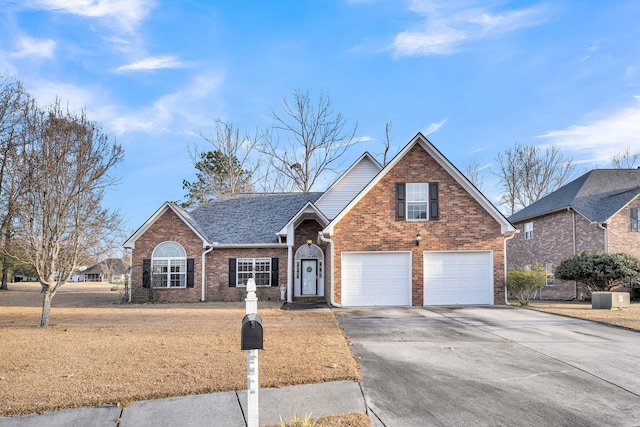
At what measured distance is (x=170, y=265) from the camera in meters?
20.3

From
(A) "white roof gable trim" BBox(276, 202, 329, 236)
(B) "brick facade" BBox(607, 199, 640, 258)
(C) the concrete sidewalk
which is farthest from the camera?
(B) "brick facade" BBox(607, 199, 640, 258)

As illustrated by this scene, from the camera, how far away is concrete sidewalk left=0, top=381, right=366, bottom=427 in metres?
4.78

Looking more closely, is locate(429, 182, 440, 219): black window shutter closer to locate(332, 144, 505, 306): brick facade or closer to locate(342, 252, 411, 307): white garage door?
locate(332, 144, 505, 306): brick facade

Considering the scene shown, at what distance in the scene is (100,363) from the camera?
718 centimetres

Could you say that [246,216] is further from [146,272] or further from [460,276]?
[460,276]

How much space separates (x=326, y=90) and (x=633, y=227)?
21.7 m

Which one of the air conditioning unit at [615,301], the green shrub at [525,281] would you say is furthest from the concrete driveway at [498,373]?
the air conditioning unit at [615,301]

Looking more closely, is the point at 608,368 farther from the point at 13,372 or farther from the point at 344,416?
the point at 13,372

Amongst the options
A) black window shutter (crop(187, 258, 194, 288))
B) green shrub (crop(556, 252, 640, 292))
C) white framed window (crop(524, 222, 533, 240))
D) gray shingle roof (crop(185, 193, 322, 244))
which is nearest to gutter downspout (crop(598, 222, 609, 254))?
green shrub (crop(556, 252, 640, 292))

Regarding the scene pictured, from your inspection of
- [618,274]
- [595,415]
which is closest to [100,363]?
[595,415]

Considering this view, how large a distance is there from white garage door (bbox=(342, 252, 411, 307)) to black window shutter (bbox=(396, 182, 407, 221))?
1.44 metres

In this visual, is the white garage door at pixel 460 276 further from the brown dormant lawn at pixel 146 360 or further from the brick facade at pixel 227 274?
the brick facade at pixel 227 274

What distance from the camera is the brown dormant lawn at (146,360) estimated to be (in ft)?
18.5

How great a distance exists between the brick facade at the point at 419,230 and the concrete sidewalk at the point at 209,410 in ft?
35.8
